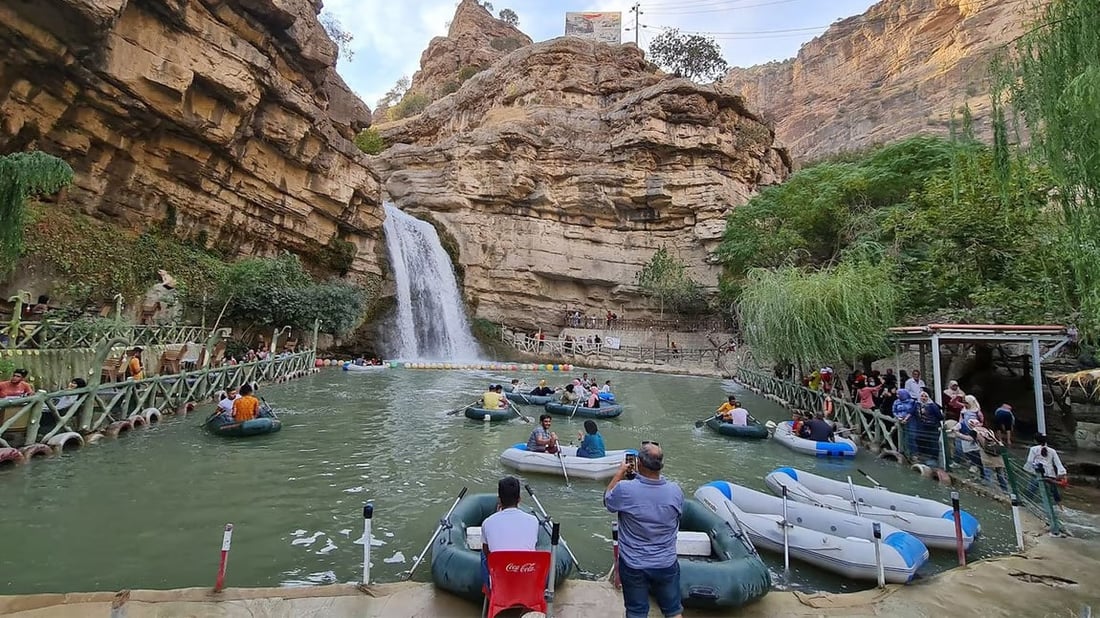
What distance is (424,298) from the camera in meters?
34.5

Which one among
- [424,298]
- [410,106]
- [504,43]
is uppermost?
[504,43]

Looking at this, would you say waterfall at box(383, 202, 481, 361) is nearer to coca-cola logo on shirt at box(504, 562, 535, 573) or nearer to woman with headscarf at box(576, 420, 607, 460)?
woman with headscarf at box(576, 420, 607, 460)

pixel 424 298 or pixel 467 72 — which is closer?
pixel 424 298

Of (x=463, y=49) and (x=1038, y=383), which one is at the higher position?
(x=463, y=49)

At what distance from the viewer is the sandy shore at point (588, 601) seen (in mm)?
4332

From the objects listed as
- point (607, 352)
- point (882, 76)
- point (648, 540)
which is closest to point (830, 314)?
point (648, 540)

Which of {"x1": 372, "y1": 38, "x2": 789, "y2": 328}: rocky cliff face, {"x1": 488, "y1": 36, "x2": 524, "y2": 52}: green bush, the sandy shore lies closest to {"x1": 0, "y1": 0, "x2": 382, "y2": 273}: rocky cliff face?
{"x1": 372, "y1": 38, "x2": 789, "y2": 328}: rocky cliff face

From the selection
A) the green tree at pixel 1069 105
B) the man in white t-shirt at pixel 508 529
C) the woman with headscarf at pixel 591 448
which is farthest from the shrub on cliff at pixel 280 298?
the green tree at pixel 1069 105

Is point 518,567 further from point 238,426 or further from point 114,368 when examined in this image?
point 114,368

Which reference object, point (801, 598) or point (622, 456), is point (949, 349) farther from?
point (801, 598)

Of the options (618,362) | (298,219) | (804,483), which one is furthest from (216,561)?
(618,362)

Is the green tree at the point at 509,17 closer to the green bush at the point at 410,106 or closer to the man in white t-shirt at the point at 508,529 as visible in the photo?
the green bush at the point at 410,106

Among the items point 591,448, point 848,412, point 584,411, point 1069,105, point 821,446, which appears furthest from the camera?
point 584,411

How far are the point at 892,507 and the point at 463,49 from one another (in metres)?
71.3
